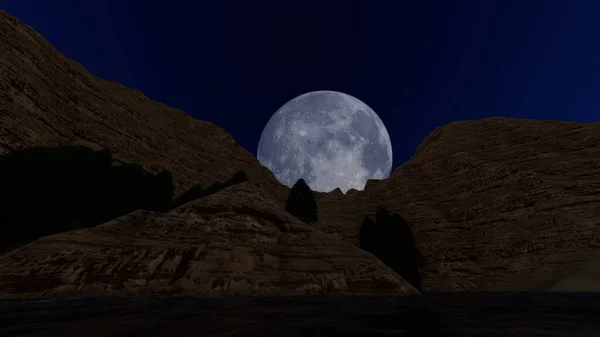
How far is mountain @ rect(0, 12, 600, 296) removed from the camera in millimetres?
9383

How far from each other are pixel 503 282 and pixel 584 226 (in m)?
10.1

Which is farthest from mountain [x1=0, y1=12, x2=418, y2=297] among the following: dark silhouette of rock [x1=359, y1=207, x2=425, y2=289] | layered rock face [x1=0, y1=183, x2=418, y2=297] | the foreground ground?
dark silhouette of rock [x1=359, y1=207, x2=425, y2=289]

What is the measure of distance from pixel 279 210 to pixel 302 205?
32.3m

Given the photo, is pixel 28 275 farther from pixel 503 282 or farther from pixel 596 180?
pixel 596 180

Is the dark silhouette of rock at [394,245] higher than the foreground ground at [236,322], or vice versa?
→ the dark silhouette of rock at [394,245]

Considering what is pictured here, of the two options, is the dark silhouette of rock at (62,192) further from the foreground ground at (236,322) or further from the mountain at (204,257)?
the foreground ground at (236,322)

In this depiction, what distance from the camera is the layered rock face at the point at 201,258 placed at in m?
8.25

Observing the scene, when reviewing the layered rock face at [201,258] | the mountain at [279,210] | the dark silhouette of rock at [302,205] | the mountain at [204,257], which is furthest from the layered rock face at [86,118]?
the layered rock face at [201,258]

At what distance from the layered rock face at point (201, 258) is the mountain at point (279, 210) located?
46mm

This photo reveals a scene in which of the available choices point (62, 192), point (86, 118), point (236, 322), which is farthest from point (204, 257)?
point (86, 118)

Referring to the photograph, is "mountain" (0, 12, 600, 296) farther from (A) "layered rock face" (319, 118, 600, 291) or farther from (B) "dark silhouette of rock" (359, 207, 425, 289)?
(B) "dark silhouette of rock" (359, 207, 425, 289)

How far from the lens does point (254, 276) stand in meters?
9.97

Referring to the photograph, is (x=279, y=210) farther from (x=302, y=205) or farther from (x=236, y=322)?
(x=302, y=205)

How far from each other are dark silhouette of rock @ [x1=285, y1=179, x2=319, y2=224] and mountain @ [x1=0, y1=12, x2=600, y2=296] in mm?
2127
